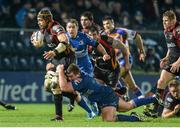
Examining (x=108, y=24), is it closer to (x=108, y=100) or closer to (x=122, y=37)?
(x=122, y=37)

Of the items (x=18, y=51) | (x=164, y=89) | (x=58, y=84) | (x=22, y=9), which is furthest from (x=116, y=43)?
(x=22, y=9)

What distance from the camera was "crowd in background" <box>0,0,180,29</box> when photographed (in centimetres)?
2330

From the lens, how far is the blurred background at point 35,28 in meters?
21.3

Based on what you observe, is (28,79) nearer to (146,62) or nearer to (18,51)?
(18,51)

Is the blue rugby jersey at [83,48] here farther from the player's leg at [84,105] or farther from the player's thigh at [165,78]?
the player's thigh at [165,78]

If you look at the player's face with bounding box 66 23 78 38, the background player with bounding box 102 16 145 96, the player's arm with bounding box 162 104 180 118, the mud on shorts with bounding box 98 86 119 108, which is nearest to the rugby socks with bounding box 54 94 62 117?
the mud on shorts with bounding box 98 86 119 108

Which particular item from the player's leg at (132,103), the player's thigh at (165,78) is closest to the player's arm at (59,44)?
the player's leg at (132,103)

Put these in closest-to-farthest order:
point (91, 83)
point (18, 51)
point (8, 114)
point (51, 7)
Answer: point (91, 83) → point (8, 114) → point (18, 51) → point (51, 7)

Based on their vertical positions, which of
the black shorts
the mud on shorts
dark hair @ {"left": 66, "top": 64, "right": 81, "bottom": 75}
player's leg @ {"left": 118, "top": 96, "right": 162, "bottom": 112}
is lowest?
player's leg @ {"left": 118, "top": 96, "right": 162, "bottom": 112}

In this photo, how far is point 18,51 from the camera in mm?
21109

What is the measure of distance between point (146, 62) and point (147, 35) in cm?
77

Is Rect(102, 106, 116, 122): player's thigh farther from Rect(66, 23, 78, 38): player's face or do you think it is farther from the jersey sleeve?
Rect(66, 23, 78, 38): player's face

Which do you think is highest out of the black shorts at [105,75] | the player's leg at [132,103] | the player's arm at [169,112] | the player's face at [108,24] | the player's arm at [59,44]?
the player's face at [108,24]

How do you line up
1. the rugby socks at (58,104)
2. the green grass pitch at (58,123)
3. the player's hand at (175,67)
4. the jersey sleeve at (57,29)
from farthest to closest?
the player's hand at (175,67), the jersey sleeve at (57,29), the rugby socks at (58,104), the green grass pitch at (58,123)
